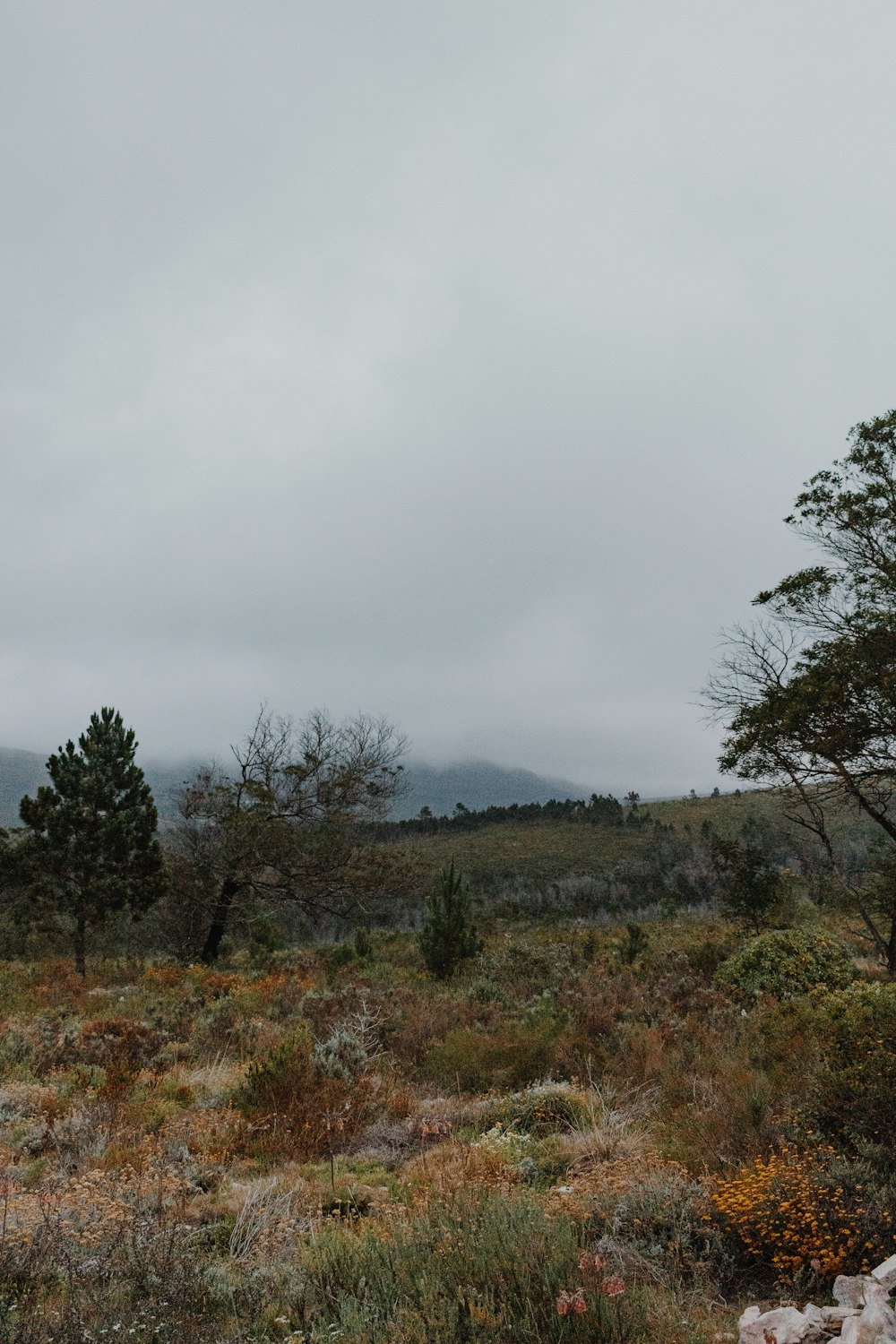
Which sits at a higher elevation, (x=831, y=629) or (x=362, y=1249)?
(x=831, y=629)

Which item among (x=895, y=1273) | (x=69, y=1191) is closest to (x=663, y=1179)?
(x=895, y=1273)

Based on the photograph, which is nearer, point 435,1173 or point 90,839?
point 435,1173

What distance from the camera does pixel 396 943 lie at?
968 inches

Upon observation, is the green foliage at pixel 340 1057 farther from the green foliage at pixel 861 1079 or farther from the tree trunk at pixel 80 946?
the tree trunk at pixel 80 946

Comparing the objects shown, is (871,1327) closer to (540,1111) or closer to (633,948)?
(540,1111)

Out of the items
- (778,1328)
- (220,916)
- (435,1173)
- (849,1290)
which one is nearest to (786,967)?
(435,1173)

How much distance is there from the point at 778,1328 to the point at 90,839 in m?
19.4

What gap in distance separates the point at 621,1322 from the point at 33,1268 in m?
3.13

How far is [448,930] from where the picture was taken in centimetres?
1778

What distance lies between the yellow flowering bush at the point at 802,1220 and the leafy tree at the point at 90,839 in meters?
18.4

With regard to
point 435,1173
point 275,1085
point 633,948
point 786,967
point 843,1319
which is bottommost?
point 633,948

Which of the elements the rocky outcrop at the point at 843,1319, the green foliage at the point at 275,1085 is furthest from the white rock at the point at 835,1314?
the green foliage at the point at 275,1085

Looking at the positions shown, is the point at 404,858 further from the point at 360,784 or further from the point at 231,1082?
the point at 231,1082

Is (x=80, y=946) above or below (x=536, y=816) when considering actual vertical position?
above
